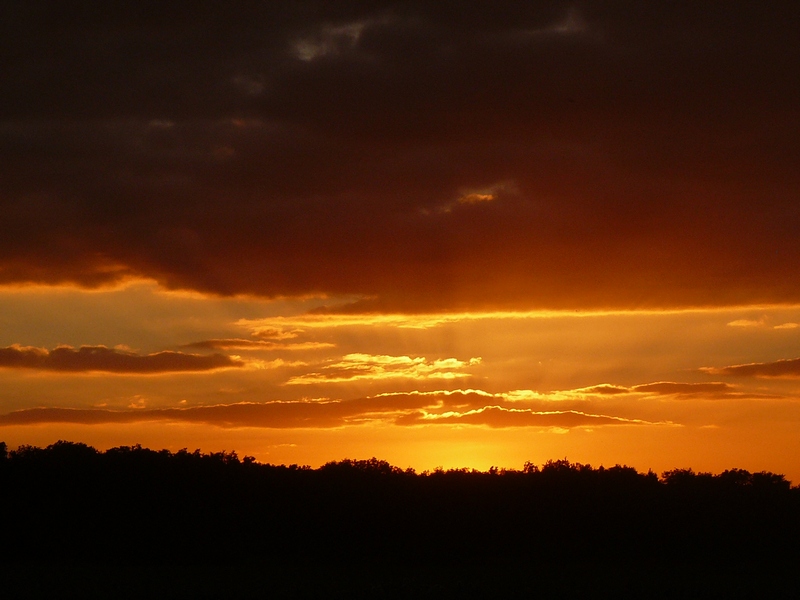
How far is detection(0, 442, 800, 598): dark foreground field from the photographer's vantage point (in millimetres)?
67812

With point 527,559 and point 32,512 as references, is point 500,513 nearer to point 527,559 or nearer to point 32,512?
point 527,559

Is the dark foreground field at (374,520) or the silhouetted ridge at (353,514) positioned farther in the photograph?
the silhouetted ridge at (353,514)

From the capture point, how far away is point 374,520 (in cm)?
7919

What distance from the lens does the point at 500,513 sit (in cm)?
8106

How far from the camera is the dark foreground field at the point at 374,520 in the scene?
67.8 metres

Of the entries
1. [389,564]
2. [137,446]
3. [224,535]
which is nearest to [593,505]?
[389,564]

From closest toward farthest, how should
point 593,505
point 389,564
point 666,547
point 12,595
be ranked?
1. point 12,595
2. point 389,564
3. point 666,547
4. point 593,505

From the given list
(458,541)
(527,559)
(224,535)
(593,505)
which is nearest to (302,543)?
(224,535)

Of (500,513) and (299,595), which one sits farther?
(500,513)

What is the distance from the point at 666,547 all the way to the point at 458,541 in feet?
52.6

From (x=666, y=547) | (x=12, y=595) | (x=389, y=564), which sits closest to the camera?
(x=12, y=595)

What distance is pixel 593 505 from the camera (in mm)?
82188

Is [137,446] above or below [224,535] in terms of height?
above

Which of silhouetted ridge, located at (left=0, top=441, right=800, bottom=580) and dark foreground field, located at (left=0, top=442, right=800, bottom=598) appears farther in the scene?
silhouetted ridge, located at (left=0, top=441, right=800, bottom=580)
